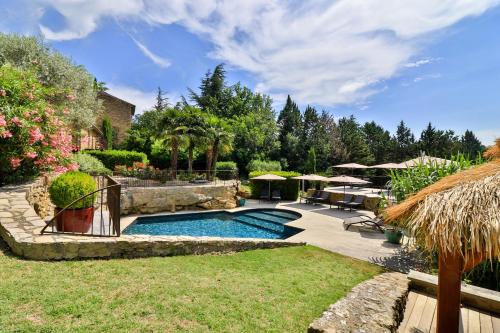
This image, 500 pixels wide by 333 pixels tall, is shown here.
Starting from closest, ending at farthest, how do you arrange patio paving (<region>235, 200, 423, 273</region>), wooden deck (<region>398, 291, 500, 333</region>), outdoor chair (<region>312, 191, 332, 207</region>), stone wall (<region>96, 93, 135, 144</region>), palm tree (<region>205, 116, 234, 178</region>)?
wooden deck (<region>398, 291, 500, 333</region>)
patio paving (<region>235, 200, 423, 273</region>)
outdoor chair (<region>312, 191, 332, 207</region>)
palm tree (<region>205, 116, 234, 178</region>)
stone wall (<region>96, 93, 135, 144</region>)

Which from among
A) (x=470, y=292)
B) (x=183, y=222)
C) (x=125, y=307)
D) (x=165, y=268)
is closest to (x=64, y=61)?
(x=183, y=222)

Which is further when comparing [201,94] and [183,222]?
[201,94]

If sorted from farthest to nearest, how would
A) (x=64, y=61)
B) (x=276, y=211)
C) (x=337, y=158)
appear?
(x=337, y=158) < (x=64, y=61) < (x=276, y=211)

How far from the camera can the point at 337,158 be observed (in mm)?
32750

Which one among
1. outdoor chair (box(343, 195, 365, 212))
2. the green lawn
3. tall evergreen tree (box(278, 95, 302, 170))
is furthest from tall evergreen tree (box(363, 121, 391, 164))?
the green lawn

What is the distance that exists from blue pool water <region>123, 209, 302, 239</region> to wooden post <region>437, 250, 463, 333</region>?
7.67 meters

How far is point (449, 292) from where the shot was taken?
2578 mm

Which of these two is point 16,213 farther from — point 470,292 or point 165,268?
point 470,292

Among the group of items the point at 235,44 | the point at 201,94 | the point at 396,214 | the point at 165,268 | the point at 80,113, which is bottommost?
the point at 165,268

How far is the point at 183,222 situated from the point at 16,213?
23.7 ft

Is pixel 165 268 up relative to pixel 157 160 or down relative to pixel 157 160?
down

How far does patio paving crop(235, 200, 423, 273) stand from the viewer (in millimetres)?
6797

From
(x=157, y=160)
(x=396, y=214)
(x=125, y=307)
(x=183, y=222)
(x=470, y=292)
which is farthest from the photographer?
(x=157, y=160)

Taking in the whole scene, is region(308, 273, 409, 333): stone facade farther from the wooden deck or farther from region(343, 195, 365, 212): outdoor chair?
region(343, 195, 365, 212): outdoor chair
